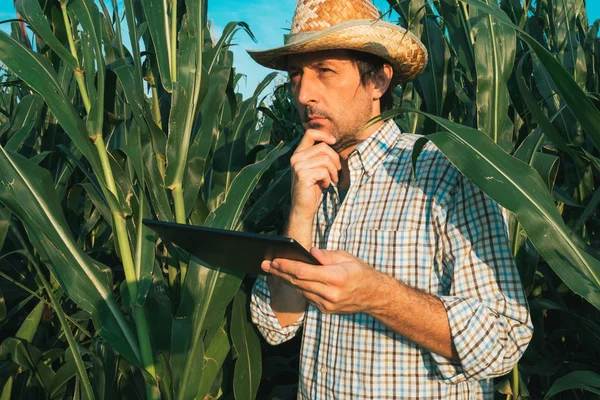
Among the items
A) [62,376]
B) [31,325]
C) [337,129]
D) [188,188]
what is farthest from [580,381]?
[31,325]

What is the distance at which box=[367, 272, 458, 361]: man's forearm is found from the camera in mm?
1218

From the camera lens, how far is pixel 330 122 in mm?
1579

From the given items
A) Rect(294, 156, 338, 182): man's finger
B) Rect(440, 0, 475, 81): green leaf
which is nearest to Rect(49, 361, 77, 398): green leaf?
Rect(294, 156, 338, 182): man's finger

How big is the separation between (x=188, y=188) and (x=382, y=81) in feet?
2.01

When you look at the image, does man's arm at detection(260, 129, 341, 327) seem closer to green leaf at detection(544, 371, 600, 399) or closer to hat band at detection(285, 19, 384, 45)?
hat band at detection(285, 19, 384, 45)

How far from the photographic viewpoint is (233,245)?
3.51 feet

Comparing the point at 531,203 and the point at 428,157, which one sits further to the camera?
the point at 428,157

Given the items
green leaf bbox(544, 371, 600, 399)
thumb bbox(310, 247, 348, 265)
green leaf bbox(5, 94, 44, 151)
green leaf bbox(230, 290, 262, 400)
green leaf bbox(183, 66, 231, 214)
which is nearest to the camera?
thumb bbox(310, 247, 348, 265)

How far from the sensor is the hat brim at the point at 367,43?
1568mm

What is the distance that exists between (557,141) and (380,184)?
1.43 feet

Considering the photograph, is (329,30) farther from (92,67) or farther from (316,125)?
(92,67)

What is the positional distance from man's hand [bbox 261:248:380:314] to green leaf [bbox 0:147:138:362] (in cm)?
50

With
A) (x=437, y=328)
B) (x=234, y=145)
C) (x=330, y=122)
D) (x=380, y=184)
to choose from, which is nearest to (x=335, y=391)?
(x=437, y=328)

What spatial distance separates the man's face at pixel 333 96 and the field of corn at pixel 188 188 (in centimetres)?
14
